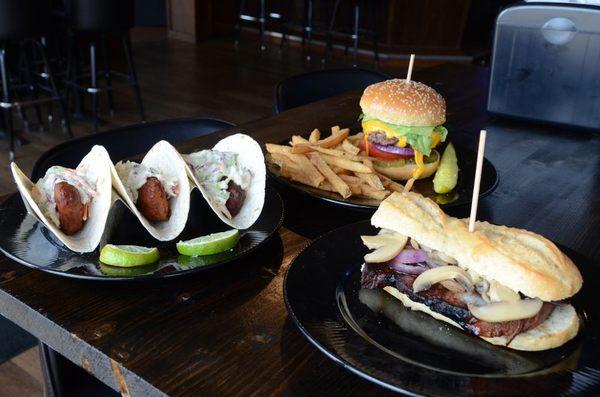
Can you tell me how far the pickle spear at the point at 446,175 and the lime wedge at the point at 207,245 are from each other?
60 cm

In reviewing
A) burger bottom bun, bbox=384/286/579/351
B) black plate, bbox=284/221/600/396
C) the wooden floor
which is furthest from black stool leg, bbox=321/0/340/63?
burger bottom bun, bbox=384/286/579/351

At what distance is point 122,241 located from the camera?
1.14 meters

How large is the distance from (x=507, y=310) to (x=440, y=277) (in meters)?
0.11

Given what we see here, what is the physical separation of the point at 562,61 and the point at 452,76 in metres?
0.80

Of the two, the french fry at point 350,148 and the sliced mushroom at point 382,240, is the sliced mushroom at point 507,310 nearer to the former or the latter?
the sliced mushroom at point 382,240

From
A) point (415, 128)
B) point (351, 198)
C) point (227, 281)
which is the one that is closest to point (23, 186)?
point (227, 281)

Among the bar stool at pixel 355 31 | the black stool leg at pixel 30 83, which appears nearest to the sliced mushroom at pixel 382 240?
the black stool leg at pixel 30 83

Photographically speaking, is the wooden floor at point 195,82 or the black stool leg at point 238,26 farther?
the black stool leg at point 238,26

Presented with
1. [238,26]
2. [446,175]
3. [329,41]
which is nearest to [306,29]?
[329,41]

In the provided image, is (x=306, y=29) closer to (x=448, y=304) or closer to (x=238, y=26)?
(x=238, y=26)

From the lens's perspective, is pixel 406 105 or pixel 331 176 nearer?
pixel 331 176

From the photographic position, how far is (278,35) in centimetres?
859

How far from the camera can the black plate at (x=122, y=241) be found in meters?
0.99

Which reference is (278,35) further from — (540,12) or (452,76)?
(540,12)
